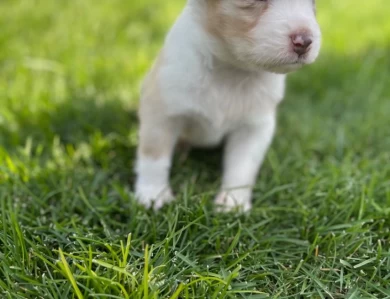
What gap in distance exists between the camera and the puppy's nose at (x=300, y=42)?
236cm

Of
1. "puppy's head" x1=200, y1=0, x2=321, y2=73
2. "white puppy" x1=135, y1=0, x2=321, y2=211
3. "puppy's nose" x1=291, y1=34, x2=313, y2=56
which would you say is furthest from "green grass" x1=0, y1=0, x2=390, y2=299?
"puppy's nose" x1=291, y1=34, x2=313, y2=56

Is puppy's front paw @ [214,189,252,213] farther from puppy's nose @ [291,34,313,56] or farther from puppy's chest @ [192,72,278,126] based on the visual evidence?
puppy's nose @ [291,34,313,56]

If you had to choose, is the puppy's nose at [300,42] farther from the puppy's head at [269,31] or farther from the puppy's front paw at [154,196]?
the puppy's front paw at [154,196]

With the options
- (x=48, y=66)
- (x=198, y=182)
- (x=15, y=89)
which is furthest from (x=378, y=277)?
(x=48, y=66)

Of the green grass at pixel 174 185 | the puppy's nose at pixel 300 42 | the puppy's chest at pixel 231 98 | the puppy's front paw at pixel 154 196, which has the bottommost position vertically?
the puppy's front paw at pixel 154 196

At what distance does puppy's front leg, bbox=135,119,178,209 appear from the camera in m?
3.02

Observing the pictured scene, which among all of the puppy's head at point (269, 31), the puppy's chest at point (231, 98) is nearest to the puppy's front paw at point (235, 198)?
the puppy's chest at point (231, 98)

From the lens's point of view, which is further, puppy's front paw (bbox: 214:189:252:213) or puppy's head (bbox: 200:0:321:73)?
puppy's front paw (bbox: 214:189:252:213)

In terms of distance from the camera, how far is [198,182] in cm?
333

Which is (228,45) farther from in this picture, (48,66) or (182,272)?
(48,66)

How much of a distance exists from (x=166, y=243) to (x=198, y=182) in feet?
3.32

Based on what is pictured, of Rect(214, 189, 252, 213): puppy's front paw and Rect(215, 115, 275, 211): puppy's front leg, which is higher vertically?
Rect(215, 115, 275, 211): puppy's front leg

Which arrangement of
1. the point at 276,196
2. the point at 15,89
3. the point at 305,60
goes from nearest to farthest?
1. the point at 305,60
2. the point at 276,196
3. the point at 15,89

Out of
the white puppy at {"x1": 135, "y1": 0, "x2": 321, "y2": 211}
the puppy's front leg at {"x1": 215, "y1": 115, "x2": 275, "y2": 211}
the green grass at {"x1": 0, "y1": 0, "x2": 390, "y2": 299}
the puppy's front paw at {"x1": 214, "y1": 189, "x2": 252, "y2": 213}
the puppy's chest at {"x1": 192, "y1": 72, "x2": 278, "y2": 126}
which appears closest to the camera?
the green grass at {"x1": 0, "y1": 0, "x2": 390, "y2": 299}
